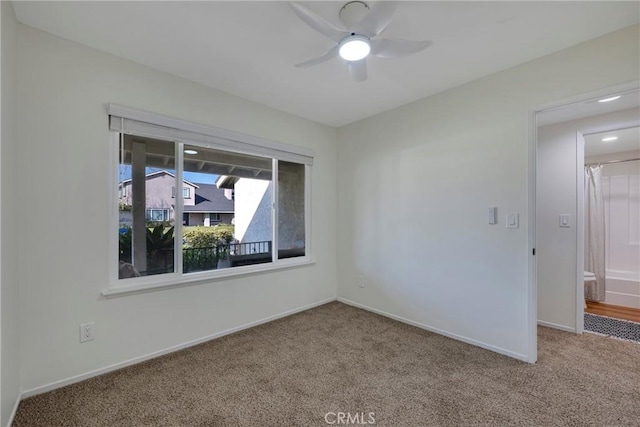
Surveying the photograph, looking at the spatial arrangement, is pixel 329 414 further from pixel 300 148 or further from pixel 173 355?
pixel 300 148

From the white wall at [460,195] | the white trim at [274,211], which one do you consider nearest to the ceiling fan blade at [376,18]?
the white wall at [460,195]

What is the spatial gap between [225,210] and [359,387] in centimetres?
200

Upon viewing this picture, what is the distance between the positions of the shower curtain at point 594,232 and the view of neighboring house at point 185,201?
4783mm

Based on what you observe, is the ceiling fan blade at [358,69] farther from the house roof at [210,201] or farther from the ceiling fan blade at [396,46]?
the house roof at [210,201]

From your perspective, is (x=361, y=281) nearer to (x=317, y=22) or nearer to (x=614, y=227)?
(x=317, y=22)

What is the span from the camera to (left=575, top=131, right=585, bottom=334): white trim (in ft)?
8.80

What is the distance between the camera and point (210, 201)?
267 centimetres

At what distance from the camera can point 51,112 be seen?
182 cm

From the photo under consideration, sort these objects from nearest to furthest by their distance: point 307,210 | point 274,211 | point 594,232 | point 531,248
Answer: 1. point 531,248
2. point 274,211
3. point 307,210
4. point 594,232

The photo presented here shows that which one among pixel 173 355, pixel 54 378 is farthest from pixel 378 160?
pixel 54 378

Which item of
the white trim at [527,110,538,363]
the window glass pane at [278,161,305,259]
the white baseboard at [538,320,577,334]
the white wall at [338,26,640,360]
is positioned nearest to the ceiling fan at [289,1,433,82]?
the white wall at [338,26,640,360]

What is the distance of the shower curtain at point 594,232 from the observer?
3.72 m

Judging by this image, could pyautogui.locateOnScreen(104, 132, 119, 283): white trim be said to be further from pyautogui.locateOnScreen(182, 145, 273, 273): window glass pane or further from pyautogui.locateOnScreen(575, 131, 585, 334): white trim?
pyautogui.locateOnScreen(575, 131, 585, 334): white trim

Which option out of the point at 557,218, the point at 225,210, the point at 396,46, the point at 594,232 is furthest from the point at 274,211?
the point at 594,232
